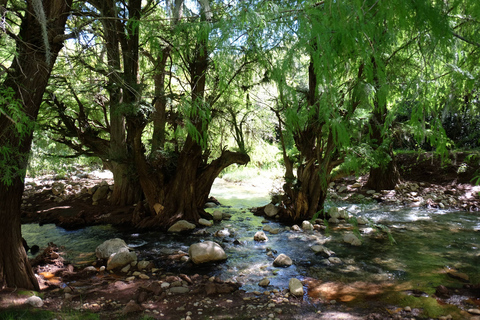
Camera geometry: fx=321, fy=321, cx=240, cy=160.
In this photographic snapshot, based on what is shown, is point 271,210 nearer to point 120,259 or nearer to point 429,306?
point 120,259

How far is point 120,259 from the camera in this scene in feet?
16.7

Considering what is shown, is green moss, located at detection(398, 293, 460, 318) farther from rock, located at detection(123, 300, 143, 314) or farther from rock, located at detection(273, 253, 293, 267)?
rock, located at detection(123, 300, 143, 314)

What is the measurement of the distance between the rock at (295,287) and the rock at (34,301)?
279cm

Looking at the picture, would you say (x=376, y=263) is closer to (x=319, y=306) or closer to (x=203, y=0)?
(x=319, y=306)

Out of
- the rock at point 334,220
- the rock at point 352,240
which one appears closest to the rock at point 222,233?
the rock at point 352,240

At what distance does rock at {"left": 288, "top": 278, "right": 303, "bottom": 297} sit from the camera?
3.90 metres

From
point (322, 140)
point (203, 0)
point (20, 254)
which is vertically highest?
point (203, 0)

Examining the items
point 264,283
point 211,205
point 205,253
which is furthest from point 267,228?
point 211,205

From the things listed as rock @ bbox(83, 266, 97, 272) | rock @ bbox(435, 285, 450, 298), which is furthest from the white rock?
rock @ bbox(83, 266, 97, 272)

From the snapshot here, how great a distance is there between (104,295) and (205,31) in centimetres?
326

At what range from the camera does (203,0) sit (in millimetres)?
3492

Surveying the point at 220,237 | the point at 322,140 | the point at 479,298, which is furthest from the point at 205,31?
the point at 322,140

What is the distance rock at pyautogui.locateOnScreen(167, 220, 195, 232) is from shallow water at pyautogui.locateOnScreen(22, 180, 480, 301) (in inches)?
14.4

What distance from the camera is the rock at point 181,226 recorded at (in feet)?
24.1
